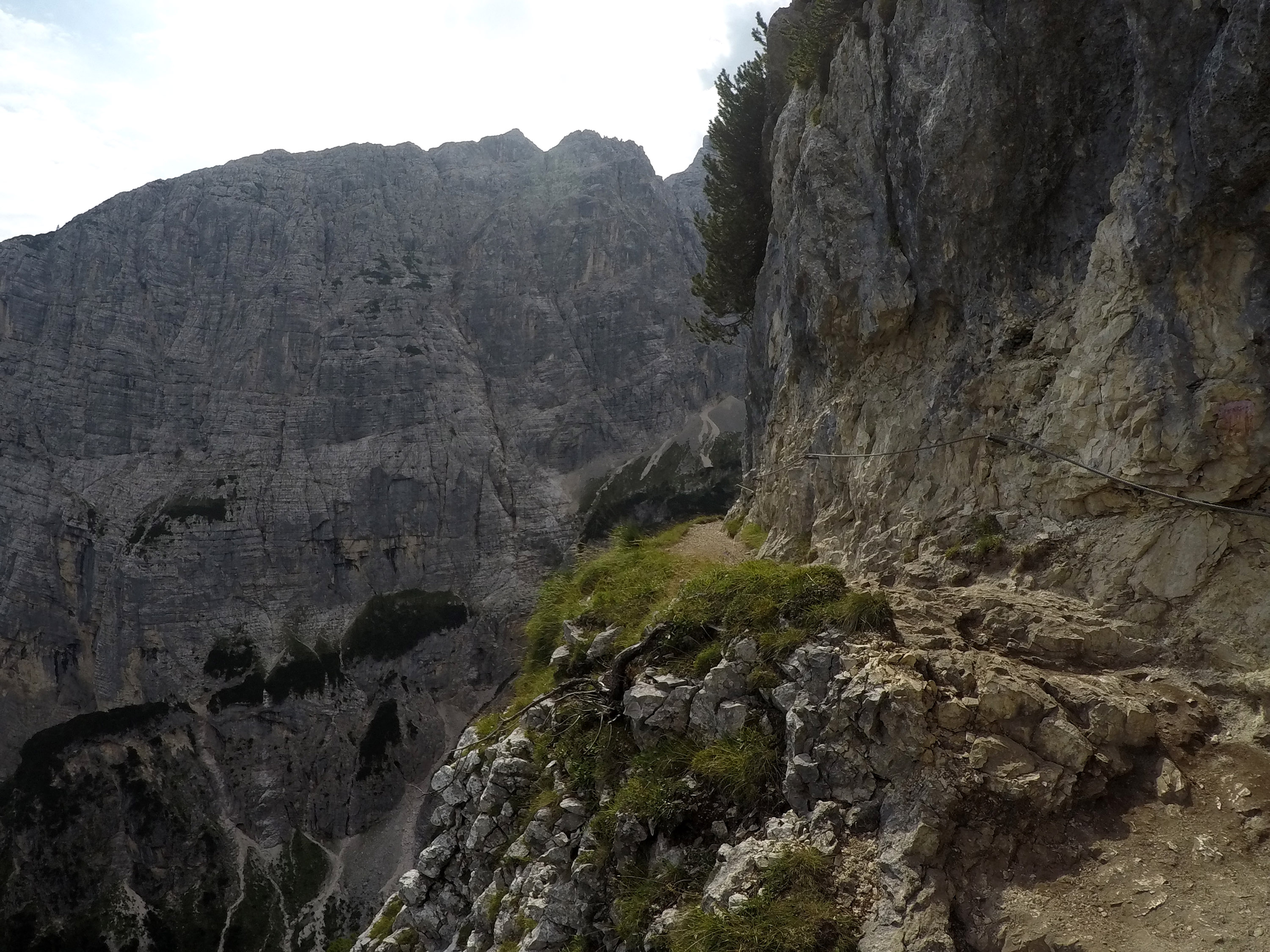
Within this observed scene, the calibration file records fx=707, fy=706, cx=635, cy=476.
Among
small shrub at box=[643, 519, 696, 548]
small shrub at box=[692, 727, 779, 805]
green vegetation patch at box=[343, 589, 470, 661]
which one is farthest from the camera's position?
green vegetation patch at box=[343, 589, 470, 661]

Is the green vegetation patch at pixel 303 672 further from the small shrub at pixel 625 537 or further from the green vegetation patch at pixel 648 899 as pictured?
the green vegetation patch at pixel 648 899

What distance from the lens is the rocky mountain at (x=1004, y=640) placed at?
5.85m

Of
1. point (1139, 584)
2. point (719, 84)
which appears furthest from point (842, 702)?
point (719, 84)

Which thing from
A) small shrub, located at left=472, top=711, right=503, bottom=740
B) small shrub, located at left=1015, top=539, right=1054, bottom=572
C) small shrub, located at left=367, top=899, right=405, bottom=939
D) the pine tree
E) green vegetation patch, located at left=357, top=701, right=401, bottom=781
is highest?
the pine tree

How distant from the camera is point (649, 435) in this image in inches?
3681

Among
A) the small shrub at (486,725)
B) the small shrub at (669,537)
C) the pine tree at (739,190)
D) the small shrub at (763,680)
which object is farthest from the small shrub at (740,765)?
the pine tree at (739,190)

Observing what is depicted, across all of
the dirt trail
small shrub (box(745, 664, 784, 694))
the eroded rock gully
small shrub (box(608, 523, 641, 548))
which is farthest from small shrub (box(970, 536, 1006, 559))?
small shrub (box(608, 523, 641, 548))

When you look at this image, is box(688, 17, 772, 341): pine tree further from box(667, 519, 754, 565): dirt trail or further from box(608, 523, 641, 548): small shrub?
box(608, 523, 641, 548): small shrub

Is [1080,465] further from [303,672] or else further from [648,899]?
[303,672]

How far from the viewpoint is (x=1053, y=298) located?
948cm

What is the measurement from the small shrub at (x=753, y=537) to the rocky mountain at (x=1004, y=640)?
579cm

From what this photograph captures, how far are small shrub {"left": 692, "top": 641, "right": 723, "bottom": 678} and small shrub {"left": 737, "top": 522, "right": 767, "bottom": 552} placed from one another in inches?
339

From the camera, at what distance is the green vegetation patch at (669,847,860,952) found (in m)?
5.67

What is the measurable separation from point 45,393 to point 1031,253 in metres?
101
